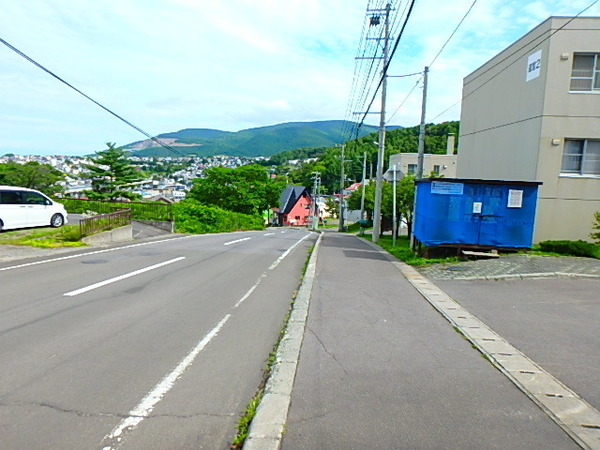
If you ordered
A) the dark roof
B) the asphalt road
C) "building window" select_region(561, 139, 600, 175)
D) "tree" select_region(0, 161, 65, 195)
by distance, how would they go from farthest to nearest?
the dark roof → "tree" select_region(0, 161, 65, 195) → "building window" select_region(561, 139, 600, 175) → the asphalt road

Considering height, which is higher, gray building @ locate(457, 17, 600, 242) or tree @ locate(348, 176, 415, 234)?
gray building @ locate(457, 17, 600, 242)

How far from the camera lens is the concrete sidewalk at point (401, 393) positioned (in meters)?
3.07

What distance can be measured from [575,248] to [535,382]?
9.72 metres

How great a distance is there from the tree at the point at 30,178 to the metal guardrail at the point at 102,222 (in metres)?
24.9

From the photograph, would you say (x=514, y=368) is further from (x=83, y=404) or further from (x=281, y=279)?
(x=281, y=279)

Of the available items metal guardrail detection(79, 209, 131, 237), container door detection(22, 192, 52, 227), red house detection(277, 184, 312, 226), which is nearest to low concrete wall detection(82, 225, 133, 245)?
metal guardrail detection(79, 209, 131, 237)

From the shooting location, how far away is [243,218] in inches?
1524

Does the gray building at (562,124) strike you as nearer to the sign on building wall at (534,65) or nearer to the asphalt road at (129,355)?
the sign on building wall at (534,65)

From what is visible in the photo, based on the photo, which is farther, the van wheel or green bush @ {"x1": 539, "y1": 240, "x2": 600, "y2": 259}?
the van wheel

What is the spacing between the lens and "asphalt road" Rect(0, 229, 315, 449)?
3.12 metres

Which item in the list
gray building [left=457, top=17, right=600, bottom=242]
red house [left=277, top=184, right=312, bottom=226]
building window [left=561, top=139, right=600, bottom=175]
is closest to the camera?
gray building [left=457, top=17, right=600, bottom=242]

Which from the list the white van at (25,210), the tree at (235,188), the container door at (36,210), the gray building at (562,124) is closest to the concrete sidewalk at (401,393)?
the gray building at (562,124)

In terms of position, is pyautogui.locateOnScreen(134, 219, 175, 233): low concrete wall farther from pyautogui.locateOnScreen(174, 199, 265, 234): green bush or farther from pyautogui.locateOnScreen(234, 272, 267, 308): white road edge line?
pyautogui.locateOnScreen(234, 272, 267, 308): white road edge line

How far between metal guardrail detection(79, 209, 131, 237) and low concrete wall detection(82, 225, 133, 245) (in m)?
0.19
